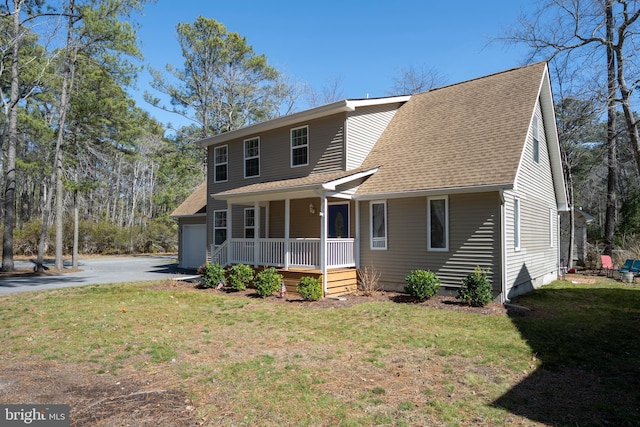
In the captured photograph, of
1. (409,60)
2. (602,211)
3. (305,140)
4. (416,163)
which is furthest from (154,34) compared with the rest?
(602,211)

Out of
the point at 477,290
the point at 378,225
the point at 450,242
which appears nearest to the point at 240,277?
the point at 378,225

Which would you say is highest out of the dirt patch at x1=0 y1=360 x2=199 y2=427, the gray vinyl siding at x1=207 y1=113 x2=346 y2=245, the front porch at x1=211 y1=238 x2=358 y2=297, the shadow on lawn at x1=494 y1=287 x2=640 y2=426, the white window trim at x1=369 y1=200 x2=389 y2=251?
the gray vinyl siding at x1=207 y1=113 x2=346 y2=245

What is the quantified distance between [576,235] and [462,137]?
1521cm

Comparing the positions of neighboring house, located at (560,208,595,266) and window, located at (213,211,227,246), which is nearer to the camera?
window, located at (213,211,227,246)

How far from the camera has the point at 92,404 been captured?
4.34 meters

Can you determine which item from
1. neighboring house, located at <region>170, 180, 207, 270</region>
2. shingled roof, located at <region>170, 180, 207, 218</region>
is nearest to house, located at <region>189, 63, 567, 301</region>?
shingled roof, located at <region>170, 180, 207, 218</region>

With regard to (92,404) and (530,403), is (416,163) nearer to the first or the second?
(530,403)

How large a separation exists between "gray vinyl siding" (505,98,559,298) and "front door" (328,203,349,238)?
193 inches

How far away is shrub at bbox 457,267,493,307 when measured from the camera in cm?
950

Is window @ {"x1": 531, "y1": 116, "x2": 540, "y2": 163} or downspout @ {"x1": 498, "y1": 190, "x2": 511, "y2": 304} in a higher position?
window @ {"x1": 531, "y1": 116, "x2": 540, "y2": 163}

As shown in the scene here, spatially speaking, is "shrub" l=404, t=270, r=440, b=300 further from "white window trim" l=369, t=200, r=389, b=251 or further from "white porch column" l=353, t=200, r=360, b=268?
"white porch column" l=353, t=200, r=360, b=268

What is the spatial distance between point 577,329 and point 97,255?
33755 millimetres

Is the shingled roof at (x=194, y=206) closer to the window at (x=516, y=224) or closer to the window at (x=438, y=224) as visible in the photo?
the window at (x=438, y=224)

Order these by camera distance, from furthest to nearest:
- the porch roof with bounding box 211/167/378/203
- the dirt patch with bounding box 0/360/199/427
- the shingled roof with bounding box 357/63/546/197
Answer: the porch roof with bounding box 211/167/378/203, the shingled roof with bounding box 357/63/546/197, the dirt patch with bounding box 0/360/199/427
